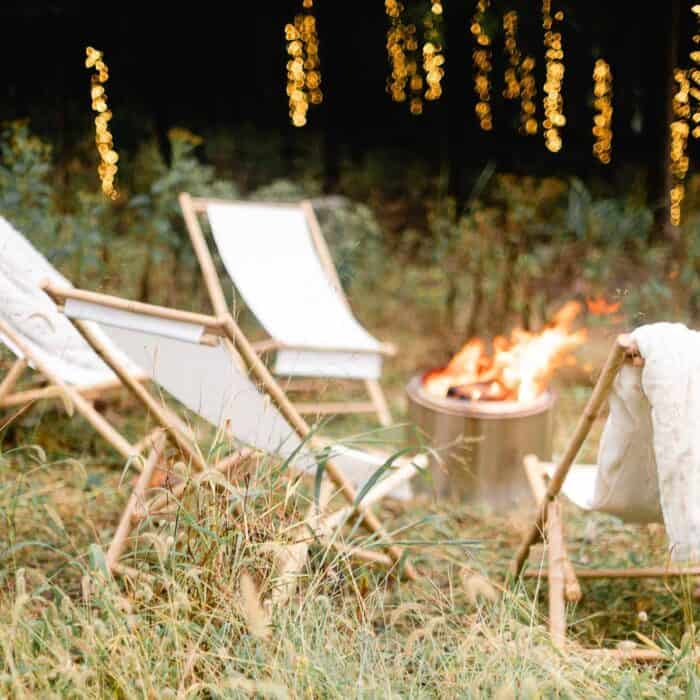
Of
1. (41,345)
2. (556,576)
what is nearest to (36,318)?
(41,345)

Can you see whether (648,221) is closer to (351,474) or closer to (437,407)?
(437,407)

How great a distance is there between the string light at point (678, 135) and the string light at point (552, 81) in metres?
0.86

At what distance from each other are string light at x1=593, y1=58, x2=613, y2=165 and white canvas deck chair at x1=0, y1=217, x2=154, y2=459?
4.00m

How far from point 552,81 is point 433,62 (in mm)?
874

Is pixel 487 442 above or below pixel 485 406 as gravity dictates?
below

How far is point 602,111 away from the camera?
610 cm

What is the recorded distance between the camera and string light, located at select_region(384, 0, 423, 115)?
5479mm

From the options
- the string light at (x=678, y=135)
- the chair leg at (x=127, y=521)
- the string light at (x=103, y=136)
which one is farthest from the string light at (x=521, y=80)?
the chair leg at (x=127, y=521)

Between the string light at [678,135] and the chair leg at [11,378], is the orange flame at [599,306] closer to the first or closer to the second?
the string light at [678,135]

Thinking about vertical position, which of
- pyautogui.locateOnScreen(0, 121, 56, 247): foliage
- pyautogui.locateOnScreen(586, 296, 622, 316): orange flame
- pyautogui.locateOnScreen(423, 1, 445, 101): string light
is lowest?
pyautogui.locateOnScreen(586, 296, 622, 316): orange flame

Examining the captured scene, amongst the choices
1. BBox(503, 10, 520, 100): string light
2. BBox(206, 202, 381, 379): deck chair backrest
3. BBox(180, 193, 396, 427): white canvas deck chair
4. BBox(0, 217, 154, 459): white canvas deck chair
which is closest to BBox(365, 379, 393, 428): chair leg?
BBox(180, 193, 396, 427): white canvas deck chair

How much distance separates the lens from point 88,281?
405 cm

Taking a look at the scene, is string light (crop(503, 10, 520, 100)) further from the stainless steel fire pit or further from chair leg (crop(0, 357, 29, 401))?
chair leg (crop(0, 357, 29, 401))

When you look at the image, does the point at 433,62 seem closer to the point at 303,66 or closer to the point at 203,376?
the point at 303,66
